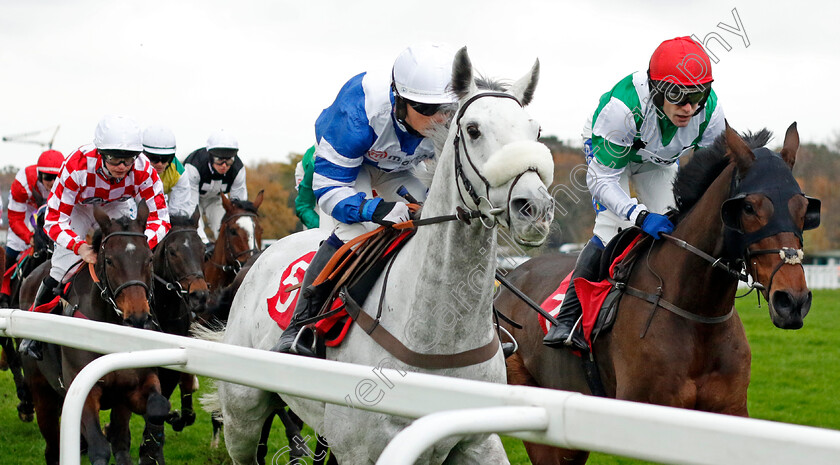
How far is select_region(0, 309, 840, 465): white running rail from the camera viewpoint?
116 cm

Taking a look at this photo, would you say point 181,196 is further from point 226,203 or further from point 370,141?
point 370,141

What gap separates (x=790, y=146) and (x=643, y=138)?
821mm

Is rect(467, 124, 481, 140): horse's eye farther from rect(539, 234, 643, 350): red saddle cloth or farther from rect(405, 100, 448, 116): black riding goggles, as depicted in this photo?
rect(539, 234, 643, 350): red saddle cloth

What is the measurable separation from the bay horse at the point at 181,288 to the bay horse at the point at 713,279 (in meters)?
3.62

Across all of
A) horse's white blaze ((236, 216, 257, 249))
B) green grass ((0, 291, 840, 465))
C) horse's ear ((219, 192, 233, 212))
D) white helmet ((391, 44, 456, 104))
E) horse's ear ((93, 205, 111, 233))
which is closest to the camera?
white helmet ((391, 44, 456, 104))

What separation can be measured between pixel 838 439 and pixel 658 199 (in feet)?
12.8

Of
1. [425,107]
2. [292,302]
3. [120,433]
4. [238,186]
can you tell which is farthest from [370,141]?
[238,186]

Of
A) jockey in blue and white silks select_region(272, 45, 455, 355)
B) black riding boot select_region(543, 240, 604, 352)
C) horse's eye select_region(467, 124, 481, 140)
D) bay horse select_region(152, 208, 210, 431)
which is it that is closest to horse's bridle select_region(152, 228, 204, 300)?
bay horse select_region(152, 208, 210, 431)

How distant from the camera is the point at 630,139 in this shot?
448cm

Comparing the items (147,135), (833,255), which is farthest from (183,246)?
(833,255)

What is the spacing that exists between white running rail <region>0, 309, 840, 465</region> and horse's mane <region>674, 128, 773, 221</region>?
8.85 feet

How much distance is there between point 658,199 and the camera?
193 inches

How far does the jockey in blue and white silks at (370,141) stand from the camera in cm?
335

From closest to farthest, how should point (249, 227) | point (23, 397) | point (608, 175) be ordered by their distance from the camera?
point (608, 175)
point (23, 397)
point (249, 227)
